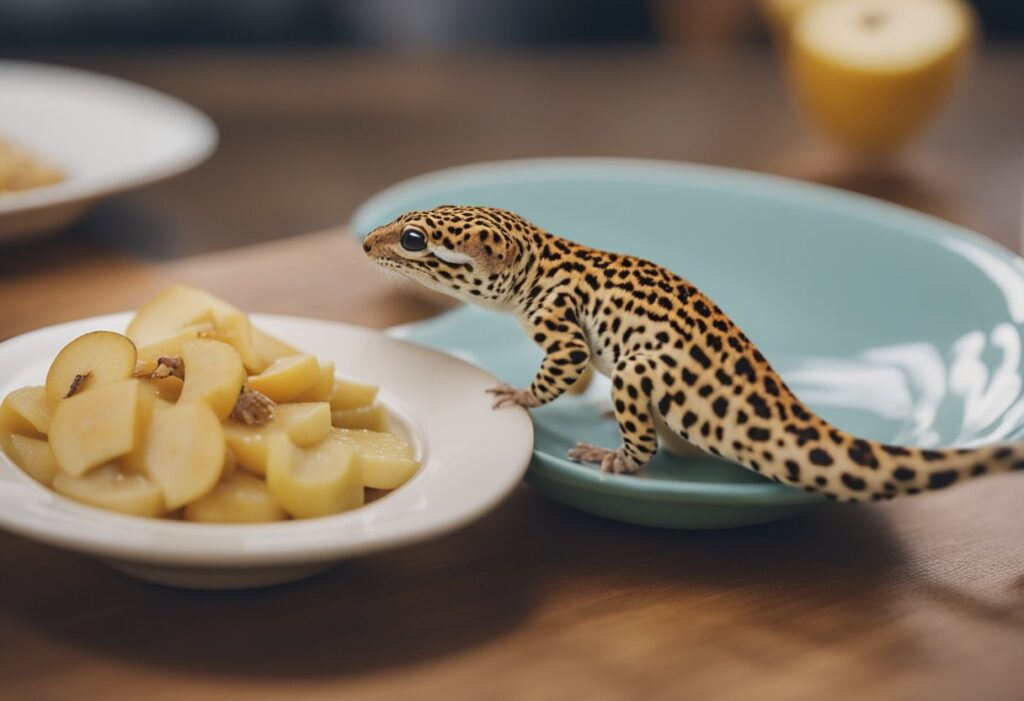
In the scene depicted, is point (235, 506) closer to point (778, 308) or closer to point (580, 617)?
point (580, 617)

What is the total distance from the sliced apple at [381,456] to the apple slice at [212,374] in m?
0.07

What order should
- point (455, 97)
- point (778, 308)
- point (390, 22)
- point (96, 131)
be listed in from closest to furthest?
point (778, 308)
point (96, 131)
point (455, 97)
point (390, 22)

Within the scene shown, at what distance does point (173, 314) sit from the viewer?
0.78 m

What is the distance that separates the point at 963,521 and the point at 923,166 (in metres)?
1.03

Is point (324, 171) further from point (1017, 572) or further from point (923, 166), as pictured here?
point (1017, 572)

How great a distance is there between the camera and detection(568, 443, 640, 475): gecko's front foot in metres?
0.74

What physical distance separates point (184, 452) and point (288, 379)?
10 centimetres

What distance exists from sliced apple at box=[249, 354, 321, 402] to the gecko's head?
0.11 meters

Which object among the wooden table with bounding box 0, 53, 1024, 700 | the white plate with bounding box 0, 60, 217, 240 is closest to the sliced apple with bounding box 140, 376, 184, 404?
the wooden table with bounding box 0, 53, 1024, 700

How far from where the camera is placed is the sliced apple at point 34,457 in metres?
0.65

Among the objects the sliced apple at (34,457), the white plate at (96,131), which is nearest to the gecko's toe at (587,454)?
the sliced apple at (34,457)

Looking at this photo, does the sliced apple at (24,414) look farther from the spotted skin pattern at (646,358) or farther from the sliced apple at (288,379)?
the spotted skin pattern at (646,358)

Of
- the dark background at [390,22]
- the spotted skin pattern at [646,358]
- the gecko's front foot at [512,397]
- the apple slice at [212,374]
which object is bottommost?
the dark background at [390,22]

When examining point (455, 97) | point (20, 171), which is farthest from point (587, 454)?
point (455, 97)
